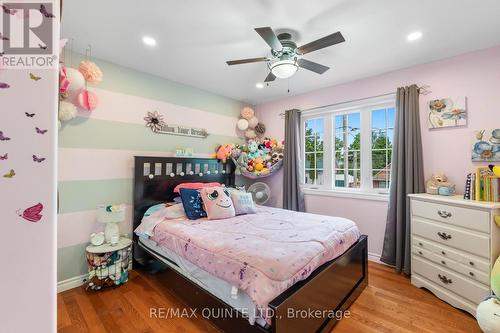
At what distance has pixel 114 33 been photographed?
2125mm

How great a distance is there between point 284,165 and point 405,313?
246 cm

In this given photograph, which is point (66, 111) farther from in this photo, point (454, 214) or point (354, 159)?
point (454, 214)

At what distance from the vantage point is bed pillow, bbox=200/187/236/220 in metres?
2.60

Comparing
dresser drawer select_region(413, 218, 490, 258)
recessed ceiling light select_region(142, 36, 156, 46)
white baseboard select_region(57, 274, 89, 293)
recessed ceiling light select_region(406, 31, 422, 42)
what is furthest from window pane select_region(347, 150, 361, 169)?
white baseboard select_region(57, 274, 89, 293)

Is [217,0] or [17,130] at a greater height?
[217,0]

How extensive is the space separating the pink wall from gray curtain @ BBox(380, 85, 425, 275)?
13 cm

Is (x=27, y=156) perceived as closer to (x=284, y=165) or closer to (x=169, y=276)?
(x=169, y=276)

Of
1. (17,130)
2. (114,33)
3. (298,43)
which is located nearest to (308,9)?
(298,43)

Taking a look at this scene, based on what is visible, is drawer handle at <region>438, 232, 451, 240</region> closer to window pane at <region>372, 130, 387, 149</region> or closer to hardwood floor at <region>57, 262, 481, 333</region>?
hardwood floor at <region>57, 262, 481, 333</region>

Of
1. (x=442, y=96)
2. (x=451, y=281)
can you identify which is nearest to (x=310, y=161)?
(x=442, y=96)

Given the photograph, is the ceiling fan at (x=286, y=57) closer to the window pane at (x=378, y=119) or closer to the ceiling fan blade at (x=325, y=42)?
the ceiling fan blade at (x=325, y=42)

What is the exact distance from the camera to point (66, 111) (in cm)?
222

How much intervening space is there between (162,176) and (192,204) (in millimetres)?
684

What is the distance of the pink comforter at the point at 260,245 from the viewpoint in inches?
56.8
